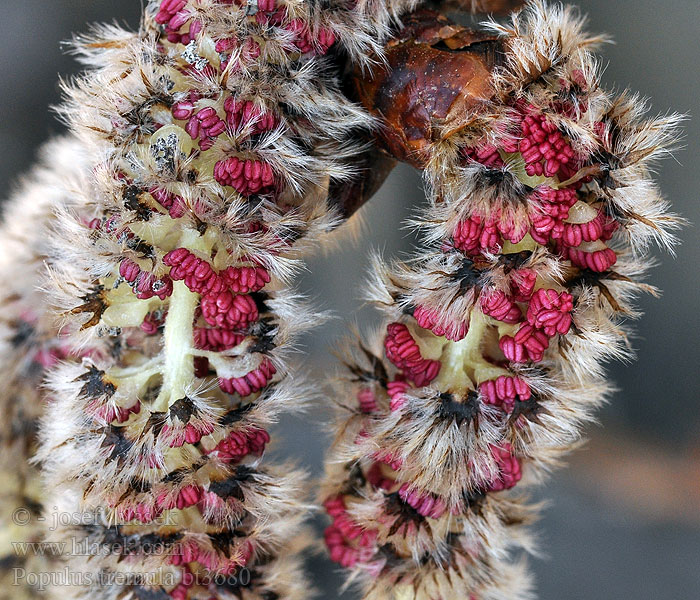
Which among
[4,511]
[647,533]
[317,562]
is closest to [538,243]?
[4,511]

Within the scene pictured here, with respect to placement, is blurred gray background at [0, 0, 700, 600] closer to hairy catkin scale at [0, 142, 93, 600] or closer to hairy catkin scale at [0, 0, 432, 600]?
hairy catkin scale at [0, 142, 93, 600]

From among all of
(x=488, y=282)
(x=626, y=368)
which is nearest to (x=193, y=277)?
(x=488, y=282)

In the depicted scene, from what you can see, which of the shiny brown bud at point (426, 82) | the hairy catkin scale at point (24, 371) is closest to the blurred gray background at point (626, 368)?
the hairy catkin scale at point (24, 371)

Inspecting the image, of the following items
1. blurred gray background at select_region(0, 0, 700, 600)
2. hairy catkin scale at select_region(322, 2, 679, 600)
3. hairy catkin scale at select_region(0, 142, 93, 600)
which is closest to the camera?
hairy catkin scale at select_region(322, 2, 679, 600)

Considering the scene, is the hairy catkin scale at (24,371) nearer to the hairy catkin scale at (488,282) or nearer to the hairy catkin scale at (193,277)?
the hairy catkin scale at (193,277)

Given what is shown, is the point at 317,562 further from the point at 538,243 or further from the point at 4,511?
the point at 538,243

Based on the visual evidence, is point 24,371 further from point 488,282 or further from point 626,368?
point 626,368

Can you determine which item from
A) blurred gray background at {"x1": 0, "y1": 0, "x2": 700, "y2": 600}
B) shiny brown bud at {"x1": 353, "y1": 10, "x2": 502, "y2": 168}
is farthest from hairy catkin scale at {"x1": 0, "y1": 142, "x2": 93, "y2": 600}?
blurred gray background at {"x1": 0, "y1": 0, "x2": 700, "y2": 600}
